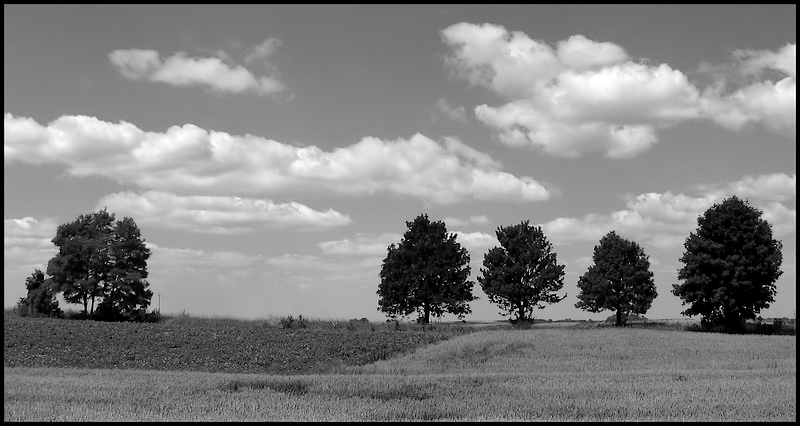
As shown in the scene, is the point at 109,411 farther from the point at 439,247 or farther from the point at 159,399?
the point at 439,247

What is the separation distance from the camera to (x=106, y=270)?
74812 mm

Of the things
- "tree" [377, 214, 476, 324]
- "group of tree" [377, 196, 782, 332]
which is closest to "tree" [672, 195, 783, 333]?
"group of tree" [377, 196, 782, 332]

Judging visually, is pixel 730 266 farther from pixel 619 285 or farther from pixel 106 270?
pixel 106 270

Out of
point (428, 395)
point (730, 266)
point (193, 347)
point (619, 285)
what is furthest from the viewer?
point (619, 285)

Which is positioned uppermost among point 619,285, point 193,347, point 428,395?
point 619,285

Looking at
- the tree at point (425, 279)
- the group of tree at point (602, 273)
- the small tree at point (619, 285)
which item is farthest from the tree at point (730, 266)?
the tree at point (425, 279)

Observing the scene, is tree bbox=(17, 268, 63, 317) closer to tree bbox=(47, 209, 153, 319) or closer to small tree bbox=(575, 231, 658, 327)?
tree bbox=(47, 209, 153, 319)

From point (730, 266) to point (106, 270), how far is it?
190ft

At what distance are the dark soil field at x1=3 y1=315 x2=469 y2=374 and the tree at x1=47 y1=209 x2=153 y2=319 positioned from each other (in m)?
19.1

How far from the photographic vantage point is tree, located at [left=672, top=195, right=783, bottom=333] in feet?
205

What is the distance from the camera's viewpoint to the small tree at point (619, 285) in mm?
74375

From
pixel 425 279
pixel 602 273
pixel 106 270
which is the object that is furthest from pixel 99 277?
pixel 602 273

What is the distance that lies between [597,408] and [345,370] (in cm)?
1806

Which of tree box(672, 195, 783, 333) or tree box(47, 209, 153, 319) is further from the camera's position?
tree box(47, 209, 153, 319)
